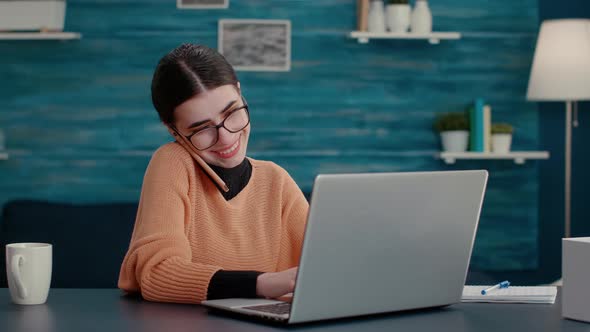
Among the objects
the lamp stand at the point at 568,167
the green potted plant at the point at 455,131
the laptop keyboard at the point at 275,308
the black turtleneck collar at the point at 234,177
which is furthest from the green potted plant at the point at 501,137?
the laptop keyboard at the point at 275,308

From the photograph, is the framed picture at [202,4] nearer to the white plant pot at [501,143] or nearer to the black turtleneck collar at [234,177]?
the white plant pot at [501,143]

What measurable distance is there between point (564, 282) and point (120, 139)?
2.92 meters

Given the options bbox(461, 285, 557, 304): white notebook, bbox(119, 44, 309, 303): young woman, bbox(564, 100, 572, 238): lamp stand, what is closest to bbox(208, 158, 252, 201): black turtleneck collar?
bbox(119, 44, 309, 303): young woman

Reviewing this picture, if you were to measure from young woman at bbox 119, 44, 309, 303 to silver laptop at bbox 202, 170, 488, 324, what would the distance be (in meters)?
0.09

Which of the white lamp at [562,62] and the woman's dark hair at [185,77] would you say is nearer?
the woman's dark hair at [185,77]

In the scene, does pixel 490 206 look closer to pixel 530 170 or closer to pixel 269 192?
pixel 530 170

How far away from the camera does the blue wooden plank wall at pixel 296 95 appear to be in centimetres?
411

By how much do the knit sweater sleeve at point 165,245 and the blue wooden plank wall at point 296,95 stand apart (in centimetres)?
233

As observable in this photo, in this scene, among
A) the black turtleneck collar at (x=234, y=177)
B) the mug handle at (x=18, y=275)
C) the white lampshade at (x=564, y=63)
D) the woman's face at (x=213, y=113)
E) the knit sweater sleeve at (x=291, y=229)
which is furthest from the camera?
the white lampshade at (x=564, y=63)

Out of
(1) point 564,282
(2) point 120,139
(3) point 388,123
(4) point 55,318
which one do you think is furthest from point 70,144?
(1) point 564,282

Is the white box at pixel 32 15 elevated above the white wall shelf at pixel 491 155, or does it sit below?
above

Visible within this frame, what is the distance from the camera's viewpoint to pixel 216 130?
5.86ft

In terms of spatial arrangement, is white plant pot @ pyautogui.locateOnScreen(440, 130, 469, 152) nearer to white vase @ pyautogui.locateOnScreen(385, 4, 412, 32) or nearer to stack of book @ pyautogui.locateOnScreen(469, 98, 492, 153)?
stack of book @ pyautogui.locateOnScreen(469, 98, 492, 153)

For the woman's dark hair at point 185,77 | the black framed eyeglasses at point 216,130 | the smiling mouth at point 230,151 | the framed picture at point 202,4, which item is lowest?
the smiling mouth at point 230,151
